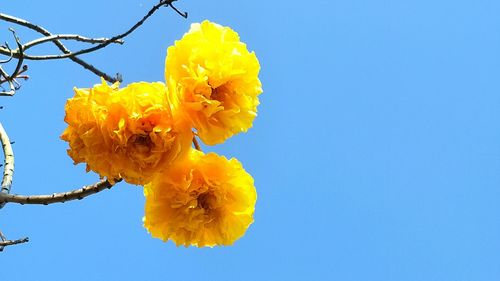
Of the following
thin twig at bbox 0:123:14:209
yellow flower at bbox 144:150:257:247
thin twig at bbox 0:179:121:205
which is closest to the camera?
yellow flower at bbox 144:150:257:247

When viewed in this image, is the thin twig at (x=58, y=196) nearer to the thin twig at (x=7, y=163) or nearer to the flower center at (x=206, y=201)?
the thin twig at (x=7, y=163)

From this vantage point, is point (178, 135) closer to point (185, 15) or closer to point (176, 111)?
point (176, 111)

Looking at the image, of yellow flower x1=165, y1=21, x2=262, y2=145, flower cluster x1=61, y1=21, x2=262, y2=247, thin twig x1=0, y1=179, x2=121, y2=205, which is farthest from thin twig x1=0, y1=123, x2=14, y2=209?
yellow flower x1=165, y1=21, x2=262, y2=145

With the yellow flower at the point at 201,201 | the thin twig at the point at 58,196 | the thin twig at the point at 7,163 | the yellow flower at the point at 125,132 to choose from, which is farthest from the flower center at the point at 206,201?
the thin twig at the point at 7,163

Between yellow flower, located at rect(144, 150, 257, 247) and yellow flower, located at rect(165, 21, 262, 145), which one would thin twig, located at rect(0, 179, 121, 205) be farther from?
yellow flower, located at rect(165, 21, 262, 145)

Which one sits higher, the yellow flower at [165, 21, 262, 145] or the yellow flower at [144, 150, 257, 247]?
the yellow flower at [165, 21, 262, 145]

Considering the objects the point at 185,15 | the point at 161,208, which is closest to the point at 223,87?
the point at 161,208

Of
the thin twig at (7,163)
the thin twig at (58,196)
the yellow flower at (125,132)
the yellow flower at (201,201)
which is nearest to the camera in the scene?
the yellow flower at (125,132)
